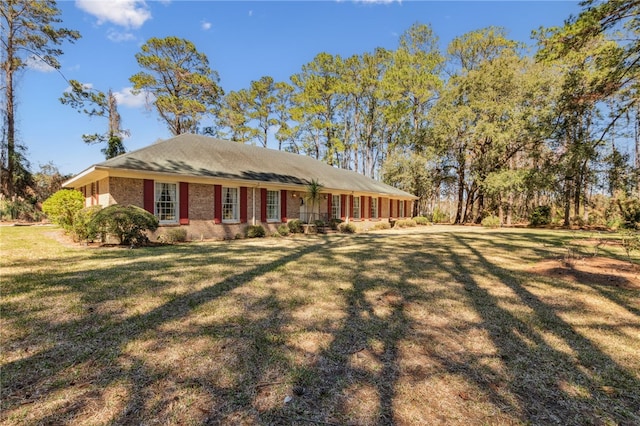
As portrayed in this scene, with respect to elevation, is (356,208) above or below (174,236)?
above

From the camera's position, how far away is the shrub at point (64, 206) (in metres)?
10.1

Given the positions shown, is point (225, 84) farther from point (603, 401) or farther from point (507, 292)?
point (603, 401)

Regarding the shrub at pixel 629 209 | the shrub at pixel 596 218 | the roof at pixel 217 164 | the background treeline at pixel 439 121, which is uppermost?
the background treeline at pixel 439 121

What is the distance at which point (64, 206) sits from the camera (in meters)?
10.2

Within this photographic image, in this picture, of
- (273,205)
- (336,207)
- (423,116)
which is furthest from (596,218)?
(273,205)

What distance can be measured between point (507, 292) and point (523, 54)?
29.0 m

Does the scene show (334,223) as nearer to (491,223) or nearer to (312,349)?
(491,223)

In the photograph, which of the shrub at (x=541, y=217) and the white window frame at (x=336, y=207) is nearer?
the white window frame at (x=336, y=207)

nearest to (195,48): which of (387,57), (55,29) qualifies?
(55,29)

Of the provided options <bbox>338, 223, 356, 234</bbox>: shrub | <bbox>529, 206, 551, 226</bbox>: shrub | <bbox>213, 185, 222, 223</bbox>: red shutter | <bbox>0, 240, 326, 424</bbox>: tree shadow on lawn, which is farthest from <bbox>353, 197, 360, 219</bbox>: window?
<bbox>0, 240, 326, 424</bbox>: tree shadow on lawn

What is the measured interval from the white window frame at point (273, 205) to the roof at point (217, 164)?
756mm

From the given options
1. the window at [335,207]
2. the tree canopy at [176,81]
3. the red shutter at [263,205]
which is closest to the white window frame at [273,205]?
the red shutter at [263,205]

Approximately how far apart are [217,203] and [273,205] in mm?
3275

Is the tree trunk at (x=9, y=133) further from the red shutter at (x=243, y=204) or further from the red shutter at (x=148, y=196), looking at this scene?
the red shutter at (x=243, y=204)
